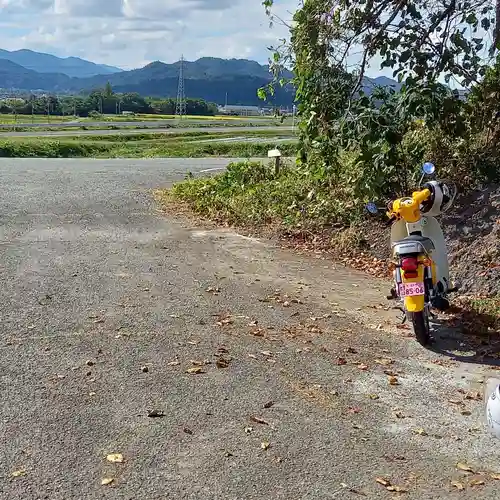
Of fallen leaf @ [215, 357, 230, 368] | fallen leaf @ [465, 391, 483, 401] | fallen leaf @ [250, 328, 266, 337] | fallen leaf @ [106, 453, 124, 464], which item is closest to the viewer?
fallen leaf @ [106, 453, 124, 464]

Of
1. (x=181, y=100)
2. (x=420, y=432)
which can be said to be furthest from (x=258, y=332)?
(x=181, y=100)

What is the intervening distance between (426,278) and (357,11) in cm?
517

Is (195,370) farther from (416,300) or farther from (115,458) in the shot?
(416,300)

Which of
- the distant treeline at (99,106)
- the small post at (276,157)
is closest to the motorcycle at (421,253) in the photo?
the small post at (276,157)

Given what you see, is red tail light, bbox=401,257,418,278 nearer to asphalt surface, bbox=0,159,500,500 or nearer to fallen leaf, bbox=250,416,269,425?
asphalt surface, bbox=0,159,500,500

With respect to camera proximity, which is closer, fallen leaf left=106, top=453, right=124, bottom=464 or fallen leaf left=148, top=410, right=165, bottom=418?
fallen leaf left=106, top=453, right=124, bottom=464

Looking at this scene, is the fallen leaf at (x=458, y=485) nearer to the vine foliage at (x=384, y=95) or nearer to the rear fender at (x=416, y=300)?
the rear fender at (x=416, y=300)

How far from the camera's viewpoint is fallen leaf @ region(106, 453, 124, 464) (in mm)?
3803

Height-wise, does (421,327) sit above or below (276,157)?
below

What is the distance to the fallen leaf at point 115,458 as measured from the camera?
3803mm

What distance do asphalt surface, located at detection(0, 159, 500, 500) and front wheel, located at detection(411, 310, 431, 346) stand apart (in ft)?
0.47

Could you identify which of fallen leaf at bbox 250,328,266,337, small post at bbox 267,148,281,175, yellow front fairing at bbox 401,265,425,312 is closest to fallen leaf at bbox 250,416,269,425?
fallen leaf at bbox 250,328,266,337

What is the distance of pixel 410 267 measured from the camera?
5754mm

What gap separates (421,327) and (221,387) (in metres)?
1.83
